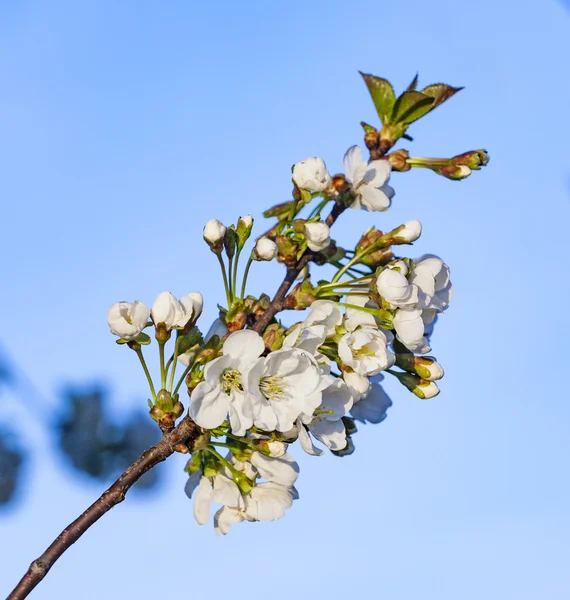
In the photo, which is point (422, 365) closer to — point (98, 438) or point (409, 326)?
point (409, 326)

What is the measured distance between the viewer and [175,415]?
2.07 meters

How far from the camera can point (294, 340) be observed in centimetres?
204

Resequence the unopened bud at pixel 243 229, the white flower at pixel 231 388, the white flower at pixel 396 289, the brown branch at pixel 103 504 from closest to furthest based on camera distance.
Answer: the brown branch at pixel 103 504 → the white flower at pixel 231 388 → the white flower at pixel 396 289 → the unopened bud at pixel 243 229

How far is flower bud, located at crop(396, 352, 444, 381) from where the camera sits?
7.59ft

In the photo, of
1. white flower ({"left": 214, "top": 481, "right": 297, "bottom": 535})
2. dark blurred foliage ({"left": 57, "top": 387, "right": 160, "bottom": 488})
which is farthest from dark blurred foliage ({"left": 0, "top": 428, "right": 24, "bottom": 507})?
white flower ({"left": 214, "top": 481, "right": 297, "bottom": 535})

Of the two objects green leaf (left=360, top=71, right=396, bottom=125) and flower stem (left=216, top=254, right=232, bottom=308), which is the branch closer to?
flower stem (left=216, top=254, right=232, bottom=308)

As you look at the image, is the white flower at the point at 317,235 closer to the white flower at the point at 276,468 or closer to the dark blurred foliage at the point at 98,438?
the white flower at the point at 276,468

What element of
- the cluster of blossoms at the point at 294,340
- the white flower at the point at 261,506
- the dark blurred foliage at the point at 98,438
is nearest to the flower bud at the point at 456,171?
the cluster of blossoms at the point at 294,340

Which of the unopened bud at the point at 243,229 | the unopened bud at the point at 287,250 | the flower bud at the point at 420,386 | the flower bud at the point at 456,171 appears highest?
the unopened bud at the point at 243,229

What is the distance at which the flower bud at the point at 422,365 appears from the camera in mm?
2312

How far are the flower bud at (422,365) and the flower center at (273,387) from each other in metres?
0.47

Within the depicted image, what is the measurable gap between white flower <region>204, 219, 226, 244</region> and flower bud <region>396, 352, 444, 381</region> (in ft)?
2.21

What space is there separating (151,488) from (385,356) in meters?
2.85

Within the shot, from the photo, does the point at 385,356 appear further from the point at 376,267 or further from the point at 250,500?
the point at 250,500
